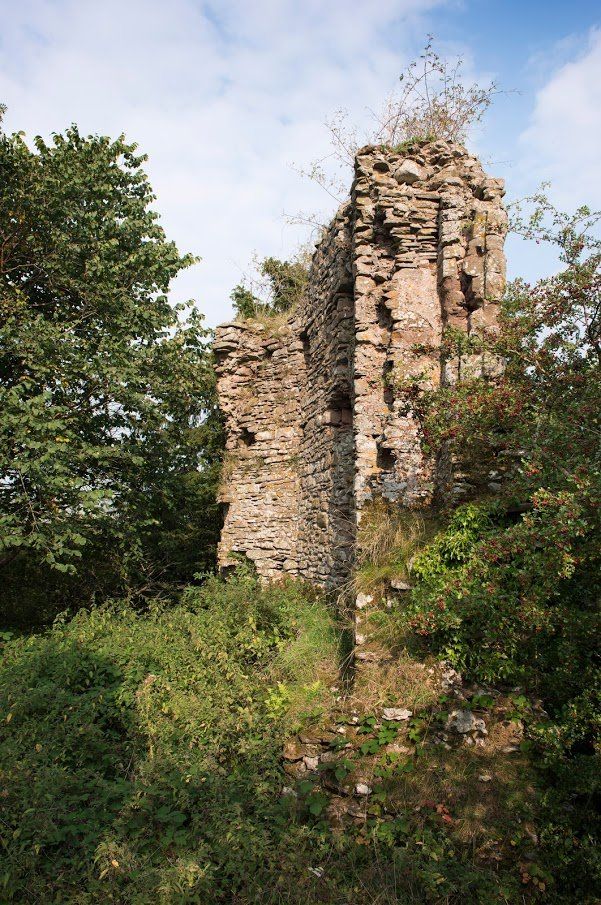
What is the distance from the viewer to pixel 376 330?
6.90 metres

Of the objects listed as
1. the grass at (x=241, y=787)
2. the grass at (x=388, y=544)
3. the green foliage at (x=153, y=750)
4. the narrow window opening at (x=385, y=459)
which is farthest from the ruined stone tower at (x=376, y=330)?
the grass at (x=241, y=787)

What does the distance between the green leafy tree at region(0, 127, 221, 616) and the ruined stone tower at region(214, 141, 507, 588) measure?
2.47 m

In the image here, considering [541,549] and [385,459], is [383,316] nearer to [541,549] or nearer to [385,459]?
[385,459]

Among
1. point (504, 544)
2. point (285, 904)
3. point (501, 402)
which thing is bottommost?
point (285, 904)

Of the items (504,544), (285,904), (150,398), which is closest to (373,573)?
(504,544)

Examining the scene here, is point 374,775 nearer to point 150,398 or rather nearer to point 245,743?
point 245,743

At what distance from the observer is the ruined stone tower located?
6.30 meters

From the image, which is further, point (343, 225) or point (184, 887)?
point (343, 225)

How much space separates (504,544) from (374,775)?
188 centimetres

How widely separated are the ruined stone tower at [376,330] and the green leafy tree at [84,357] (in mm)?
2472

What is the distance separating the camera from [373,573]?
554 centimetres

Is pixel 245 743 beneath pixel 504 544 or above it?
beneath

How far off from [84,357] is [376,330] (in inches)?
186

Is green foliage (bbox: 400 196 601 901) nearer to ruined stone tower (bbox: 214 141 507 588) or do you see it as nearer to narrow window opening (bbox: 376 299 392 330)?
ruined stone tower (bbox: 214 141 507 588)
